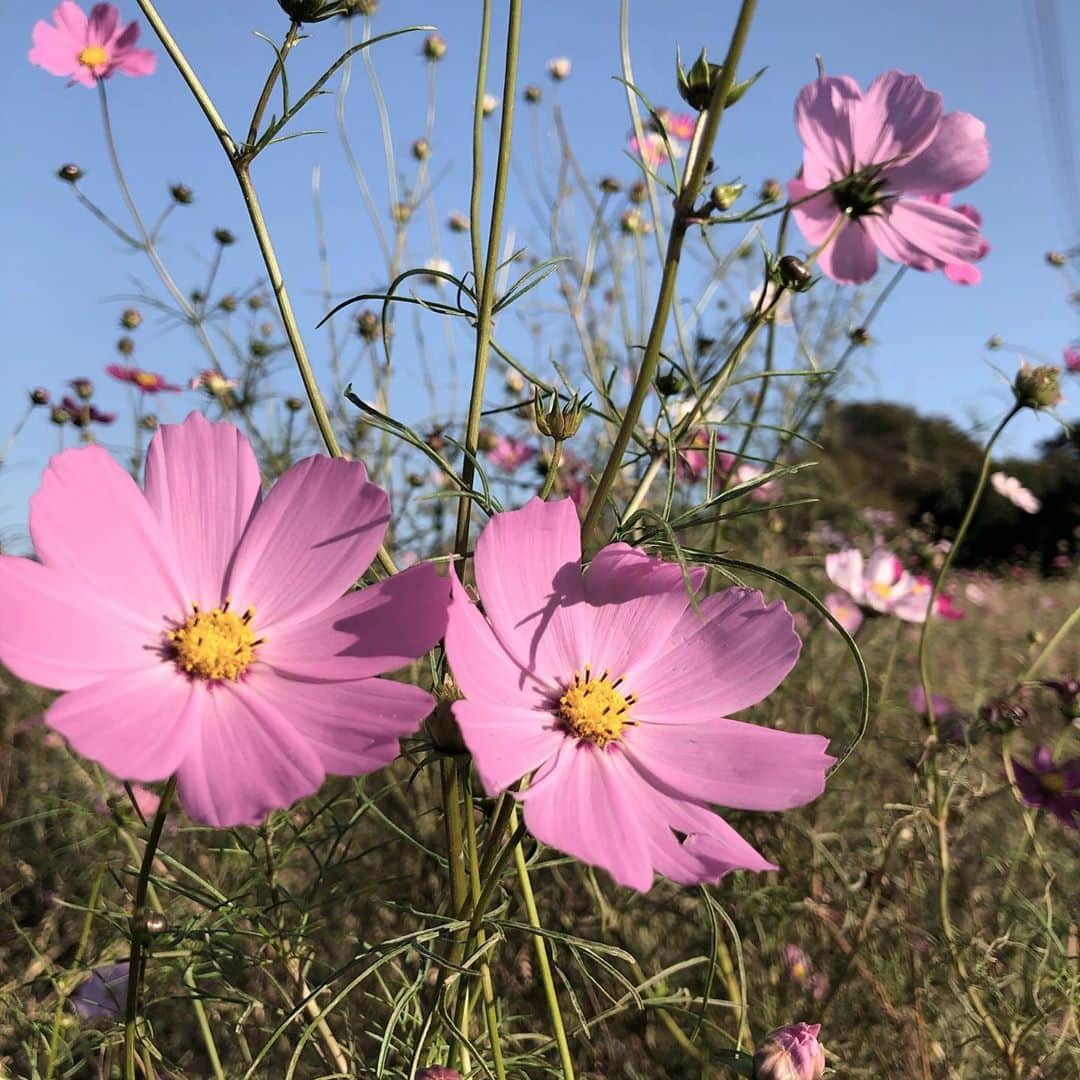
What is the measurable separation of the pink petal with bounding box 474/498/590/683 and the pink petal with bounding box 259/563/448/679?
0.03 meters

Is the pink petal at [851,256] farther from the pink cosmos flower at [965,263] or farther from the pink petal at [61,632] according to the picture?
the pink petal at [61,632]

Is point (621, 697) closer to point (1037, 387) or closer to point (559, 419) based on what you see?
point (559, 419)

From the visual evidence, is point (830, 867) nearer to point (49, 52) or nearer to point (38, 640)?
point (38, 640)

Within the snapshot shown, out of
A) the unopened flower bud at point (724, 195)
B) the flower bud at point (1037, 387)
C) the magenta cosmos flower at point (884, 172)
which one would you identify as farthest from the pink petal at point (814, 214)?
the flower bud at point (1037, 387)

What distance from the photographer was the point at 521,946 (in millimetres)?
1099

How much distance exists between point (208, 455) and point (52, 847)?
1.39 metres

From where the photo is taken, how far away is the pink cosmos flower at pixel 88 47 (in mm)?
1151

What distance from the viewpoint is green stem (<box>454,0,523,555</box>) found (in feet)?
1.37

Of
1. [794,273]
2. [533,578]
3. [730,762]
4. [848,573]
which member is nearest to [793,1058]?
[730,762]

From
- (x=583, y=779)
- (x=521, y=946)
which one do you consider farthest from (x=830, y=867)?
(x=583, y=779)

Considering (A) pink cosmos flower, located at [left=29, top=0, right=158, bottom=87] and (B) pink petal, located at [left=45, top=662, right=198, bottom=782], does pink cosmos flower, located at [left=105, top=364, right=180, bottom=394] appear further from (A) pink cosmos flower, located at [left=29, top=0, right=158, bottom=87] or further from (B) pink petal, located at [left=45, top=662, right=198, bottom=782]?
(B) pink petal, located at [left=45, top=662, right=198, bottom=782]

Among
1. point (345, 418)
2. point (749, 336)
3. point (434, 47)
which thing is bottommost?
point (749, 336)

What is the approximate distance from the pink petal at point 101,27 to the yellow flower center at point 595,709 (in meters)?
1.21

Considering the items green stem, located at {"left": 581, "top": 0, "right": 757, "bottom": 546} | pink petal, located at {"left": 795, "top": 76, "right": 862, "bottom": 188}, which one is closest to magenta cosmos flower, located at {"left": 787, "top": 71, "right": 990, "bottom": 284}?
pink petal, located at {"left": 795, "top": 76, "right": 862, "bottom": 188}
